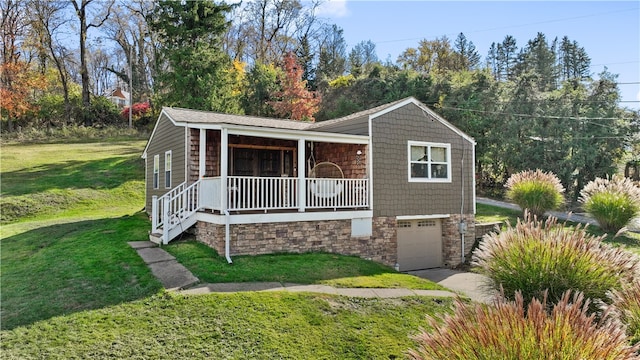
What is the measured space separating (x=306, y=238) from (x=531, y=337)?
24.0 feet

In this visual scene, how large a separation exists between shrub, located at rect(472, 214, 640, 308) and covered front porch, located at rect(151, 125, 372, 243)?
5.13 m

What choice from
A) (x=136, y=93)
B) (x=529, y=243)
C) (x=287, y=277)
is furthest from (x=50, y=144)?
(x=529, y=243)

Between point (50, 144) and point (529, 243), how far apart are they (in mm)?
30528

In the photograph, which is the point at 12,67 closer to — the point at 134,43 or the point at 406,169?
the point at 134,43

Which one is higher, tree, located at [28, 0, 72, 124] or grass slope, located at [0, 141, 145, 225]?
tree, located at [28, 0, 72, 124]

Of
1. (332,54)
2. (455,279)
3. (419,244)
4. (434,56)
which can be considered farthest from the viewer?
(332,54)

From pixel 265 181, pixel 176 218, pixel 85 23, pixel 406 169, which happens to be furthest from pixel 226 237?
pixel 85 23

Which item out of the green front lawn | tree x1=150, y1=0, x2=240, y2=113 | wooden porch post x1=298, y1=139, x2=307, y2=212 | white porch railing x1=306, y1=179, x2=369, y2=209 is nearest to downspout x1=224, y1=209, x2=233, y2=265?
the green front lawn

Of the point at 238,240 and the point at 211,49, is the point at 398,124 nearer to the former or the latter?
the point at 238,240

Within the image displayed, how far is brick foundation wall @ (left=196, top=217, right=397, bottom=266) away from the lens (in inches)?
342

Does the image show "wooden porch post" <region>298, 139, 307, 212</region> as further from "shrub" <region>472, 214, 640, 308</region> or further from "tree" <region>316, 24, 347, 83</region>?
"tree" <region>316, 24, 347, 83</region>

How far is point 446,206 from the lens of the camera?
12.2 m

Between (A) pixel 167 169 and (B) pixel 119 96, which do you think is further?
(B) pixel 119 96

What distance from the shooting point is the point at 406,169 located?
11516mm
